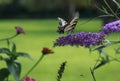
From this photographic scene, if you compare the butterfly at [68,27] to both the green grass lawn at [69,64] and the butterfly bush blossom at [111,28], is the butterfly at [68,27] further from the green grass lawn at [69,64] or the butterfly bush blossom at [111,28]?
the butterfly bush blossom at [111,28]

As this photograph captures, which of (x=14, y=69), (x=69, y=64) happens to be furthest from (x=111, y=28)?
(x=69, y=64)

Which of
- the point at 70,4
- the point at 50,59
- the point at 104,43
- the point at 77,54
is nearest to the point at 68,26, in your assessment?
the point at 104,43

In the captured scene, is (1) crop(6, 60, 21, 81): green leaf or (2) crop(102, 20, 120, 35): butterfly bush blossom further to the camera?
(1) crop(6, 60, 21, 81): green leaf

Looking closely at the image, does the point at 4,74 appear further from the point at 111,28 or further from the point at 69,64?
the point at 69,64

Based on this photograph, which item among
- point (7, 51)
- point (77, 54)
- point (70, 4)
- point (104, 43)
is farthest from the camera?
point (70, 4)

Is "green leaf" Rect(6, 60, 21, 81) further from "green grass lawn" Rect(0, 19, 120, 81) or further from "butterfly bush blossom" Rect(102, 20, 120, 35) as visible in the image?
"butterfly bush blossom" Rect(102, 20, 120, 35)

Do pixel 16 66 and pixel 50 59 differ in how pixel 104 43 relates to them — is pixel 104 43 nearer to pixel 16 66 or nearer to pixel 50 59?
pixel 16 66

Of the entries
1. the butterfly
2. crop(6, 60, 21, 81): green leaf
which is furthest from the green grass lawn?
crop(6, 60, 21, 81): green leaf

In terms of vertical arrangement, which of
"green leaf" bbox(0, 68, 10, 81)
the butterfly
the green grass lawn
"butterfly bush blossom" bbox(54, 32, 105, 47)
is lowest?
the green grass lawn
